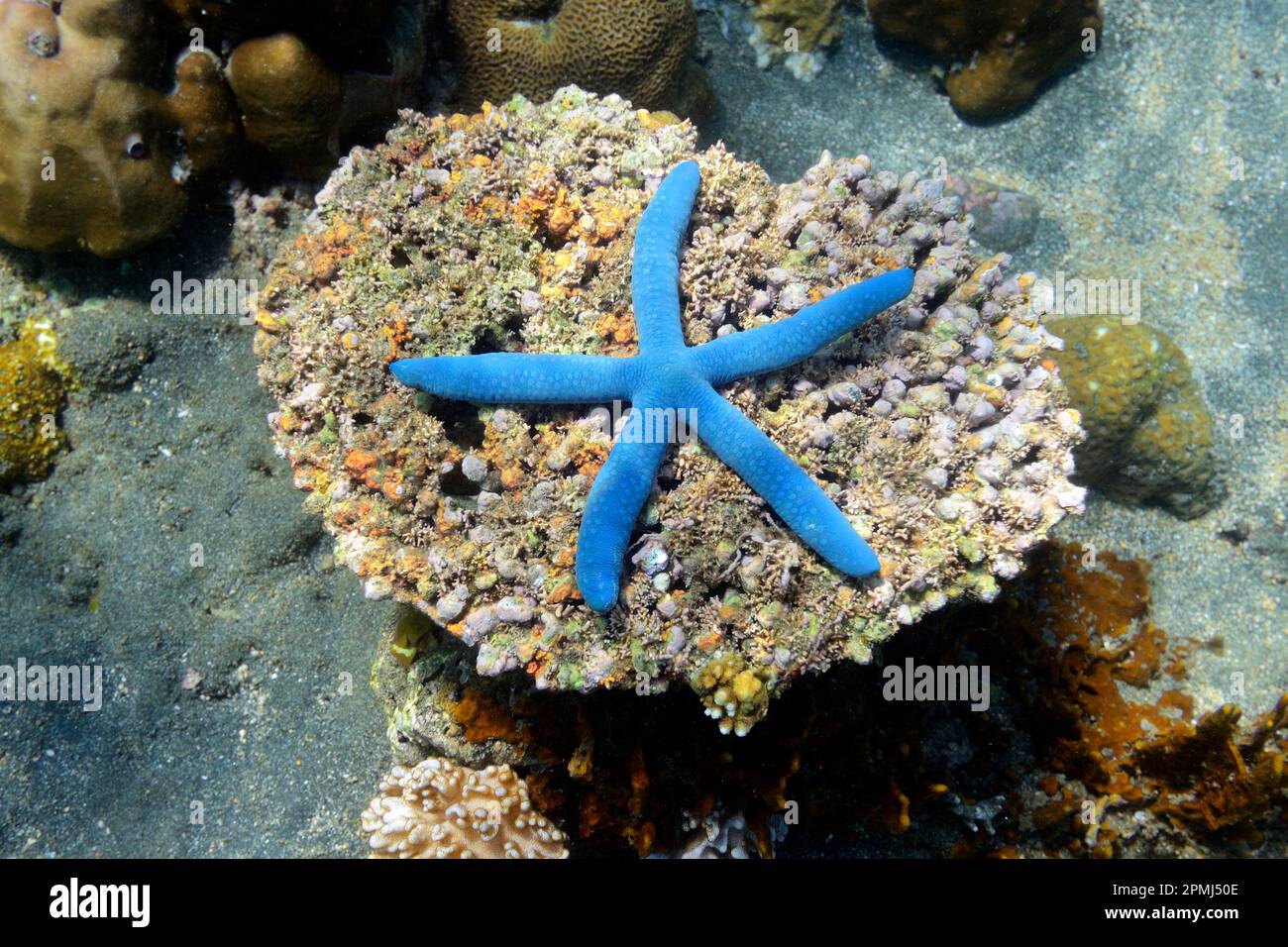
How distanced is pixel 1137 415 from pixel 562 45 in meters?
6.07

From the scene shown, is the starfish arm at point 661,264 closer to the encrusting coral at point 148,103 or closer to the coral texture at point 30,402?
the encrusting coral at point 148,103

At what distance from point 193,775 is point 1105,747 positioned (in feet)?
23.1

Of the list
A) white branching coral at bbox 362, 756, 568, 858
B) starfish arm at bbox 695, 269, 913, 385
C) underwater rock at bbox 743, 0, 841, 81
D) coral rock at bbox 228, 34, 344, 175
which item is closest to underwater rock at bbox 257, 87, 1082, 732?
starfish arm at bbox 695, 269, 913, 385

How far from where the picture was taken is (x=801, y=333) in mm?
3334

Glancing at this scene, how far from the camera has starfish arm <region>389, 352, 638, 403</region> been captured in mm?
3260

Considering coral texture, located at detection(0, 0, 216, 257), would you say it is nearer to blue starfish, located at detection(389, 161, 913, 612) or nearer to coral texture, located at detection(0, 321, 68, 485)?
coral texture, located at detection(0, 321, 68, 485)

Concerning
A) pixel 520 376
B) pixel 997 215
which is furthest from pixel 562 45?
pixel 997 215

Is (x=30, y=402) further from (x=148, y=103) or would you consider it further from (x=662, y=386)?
(x=662, y=386)

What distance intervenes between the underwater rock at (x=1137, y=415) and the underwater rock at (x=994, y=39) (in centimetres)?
286

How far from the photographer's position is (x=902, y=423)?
352 cm

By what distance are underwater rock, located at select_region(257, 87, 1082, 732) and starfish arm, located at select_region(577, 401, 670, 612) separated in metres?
0.22
